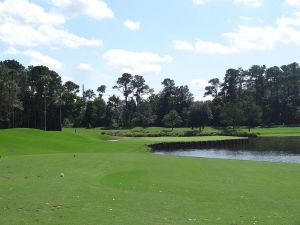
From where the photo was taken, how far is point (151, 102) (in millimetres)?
159625

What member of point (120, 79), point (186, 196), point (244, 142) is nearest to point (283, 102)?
point (120, 79)

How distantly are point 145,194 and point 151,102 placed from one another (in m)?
144

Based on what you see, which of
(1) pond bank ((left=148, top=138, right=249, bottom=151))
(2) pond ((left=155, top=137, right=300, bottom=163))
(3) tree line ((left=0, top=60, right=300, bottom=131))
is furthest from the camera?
(3) tree line ((left=0, top=60, right=300, bottom=131))

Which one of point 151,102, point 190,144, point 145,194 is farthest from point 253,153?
point 151,102

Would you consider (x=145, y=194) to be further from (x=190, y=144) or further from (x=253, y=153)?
(x=190, y=144)

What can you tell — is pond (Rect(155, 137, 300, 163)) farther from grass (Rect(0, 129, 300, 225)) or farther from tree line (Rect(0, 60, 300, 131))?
tree line (Rect(0, 60, 300, 131))

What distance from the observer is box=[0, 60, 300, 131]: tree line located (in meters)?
108

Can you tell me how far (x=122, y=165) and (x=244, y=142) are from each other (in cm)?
6020

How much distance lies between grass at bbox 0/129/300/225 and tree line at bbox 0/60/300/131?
67.5 m

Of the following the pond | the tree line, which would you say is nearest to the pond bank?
the pond

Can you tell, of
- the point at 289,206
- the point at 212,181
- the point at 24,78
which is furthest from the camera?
the point at 24,78

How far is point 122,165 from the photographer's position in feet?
86.2

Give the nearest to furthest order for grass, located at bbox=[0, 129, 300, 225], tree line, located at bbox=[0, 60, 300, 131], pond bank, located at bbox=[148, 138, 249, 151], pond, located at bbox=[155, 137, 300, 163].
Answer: grass, located at bbox=[0, 129, 300, 225]
pond, located at bbox=[155, 137, 300, 163]
pond bank, located at bbox=[148, 138, 249, 151]
tree line, located at bbox=[0, 60, 300, 131]

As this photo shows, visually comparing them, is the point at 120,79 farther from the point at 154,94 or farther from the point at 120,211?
the point at 120,211
